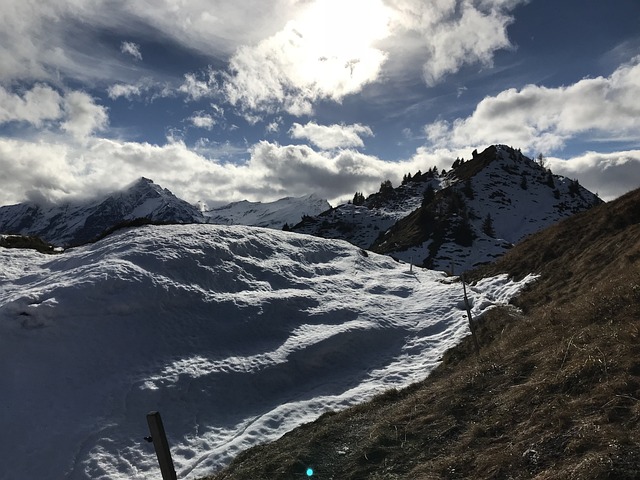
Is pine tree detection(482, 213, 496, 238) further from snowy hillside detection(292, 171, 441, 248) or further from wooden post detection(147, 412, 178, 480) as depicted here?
wooden post detection(147, 412, 178, 480)

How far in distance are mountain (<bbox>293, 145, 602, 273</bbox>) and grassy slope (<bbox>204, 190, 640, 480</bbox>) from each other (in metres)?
57.8

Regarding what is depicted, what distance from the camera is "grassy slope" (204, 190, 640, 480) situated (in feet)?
23.9

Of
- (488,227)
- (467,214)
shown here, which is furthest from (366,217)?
(488,227)

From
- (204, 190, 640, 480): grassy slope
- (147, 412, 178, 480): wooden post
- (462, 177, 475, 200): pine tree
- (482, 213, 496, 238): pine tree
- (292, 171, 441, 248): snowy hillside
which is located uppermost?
(292, 171, 441, 248): snowy hillside

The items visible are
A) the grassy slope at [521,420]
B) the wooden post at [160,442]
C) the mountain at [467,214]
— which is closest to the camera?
the wooden post at [160,442]

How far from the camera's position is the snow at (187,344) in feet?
55.1

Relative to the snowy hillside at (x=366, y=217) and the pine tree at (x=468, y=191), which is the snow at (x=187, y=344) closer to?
the pine tree at (x=468, y=191)

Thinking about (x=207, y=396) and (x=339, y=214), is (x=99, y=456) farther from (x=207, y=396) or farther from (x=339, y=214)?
(x=339, y=214)

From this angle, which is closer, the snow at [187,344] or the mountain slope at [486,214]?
the snow at [187,344]

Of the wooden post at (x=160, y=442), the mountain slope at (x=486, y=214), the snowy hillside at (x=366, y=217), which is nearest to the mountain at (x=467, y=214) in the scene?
the mountain slope at (x=486, y=214)

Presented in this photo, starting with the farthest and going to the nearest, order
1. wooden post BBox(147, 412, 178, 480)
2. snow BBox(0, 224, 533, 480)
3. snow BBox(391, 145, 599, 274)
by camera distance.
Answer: snow BBox(391, 145, 599, 274) → snow BBox(0, 224, 533, 480) → wooden post BBox(147, 412, 178, 480)

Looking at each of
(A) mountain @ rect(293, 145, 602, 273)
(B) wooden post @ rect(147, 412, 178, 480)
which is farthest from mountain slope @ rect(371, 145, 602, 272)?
(B) wooden post @ rect(147, 412, 178, 480)

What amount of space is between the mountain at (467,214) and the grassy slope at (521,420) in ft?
190

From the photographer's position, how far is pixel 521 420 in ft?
29.3
